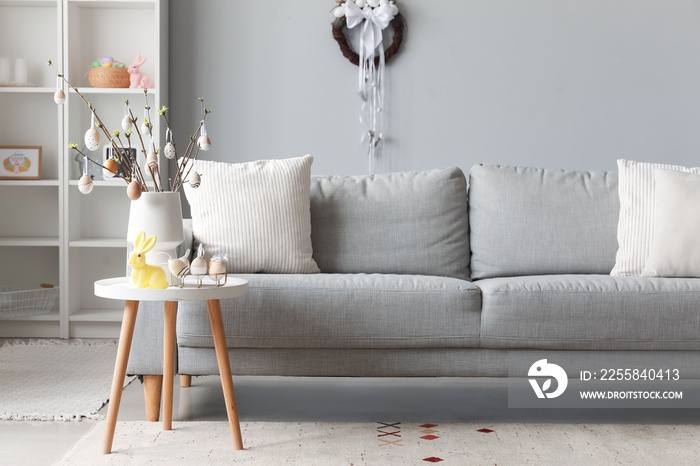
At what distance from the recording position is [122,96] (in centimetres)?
396

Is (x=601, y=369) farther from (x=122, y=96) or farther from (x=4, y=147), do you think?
(x=4, y=147)

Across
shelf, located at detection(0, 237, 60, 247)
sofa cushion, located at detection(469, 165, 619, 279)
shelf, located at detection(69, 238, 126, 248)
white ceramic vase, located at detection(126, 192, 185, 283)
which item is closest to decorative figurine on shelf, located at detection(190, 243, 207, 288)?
white ceramic vase, located at detection(126, 192, 185, 283)

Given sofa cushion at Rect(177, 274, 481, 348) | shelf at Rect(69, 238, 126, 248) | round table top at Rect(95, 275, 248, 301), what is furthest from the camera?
shelf at Rect(69, 238, 126, 248)

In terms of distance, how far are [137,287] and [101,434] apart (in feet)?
1.66

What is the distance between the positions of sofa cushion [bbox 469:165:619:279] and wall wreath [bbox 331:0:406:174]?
3.57 ft

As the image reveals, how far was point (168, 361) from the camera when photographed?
2.23 metres

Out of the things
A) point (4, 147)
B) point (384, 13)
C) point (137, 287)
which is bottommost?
point (137, 287)

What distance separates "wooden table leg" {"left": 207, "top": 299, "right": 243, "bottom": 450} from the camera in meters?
2.07

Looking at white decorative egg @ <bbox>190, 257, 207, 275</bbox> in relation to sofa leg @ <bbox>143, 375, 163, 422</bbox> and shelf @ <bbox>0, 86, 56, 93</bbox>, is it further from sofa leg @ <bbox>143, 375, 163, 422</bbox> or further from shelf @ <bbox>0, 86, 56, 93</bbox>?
shelf @ <bbox>0, 86, 56, 93</bbox>

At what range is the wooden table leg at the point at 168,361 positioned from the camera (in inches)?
86.5

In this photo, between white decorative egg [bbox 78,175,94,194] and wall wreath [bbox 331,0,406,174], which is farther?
wall wreath [bbox 331,0,406,174]

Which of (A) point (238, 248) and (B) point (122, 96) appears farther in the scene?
(B) point (122, 96)

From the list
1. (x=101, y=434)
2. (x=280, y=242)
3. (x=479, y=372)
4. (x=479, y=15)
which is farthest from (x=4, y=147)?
(x=479, y=372)

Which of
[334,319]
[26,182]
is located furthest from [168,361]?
[26,182]
